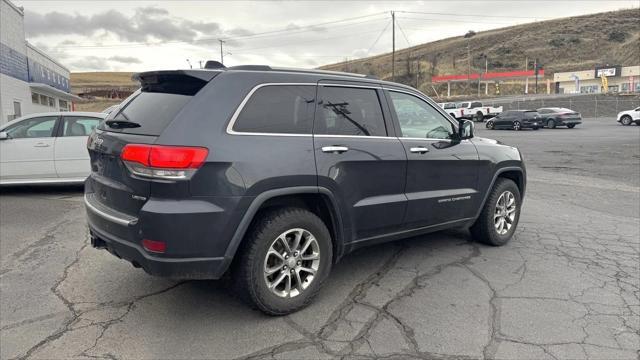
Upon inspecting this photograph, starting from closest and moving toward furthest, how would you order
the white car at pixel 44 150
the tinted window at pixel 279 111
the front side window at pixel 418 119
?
the tinted window at pixel 279 111, the front side window at pixel 418 119, the white car at pixel 44 150

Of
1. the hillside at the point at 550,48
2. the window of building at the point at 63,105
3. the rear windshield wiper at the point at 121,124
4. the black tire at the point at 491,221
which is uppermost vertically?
the hillside at the point at 550,48

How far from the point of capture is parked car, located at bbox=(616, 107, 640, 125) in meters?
32.3

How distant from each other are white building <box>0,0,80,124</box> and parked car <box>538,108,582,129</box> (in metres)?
31.0

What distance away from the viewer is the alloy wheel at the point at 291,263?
3.52 metres

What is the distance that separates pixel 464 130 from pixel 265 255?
2697 mm

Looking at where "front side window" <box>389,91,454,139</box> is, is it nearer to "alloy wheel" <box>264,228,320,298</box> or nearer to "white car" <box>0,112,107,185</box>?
"alloy wheel" <box>264,228,320,298</box>

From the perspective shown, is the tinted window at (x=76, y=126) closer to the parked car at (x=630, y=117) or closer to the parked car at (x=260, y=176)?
the parked car at (x=260, y=176)

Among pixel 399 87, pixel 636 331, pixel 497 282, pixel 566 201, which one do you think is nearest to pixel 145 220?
pixel 399 87

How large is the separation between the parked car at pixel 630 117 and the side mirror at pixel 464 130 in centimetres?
3410

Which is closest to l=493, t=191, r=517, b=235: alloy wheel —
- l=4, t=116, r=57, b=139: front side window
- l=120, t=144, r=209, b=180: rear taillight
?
l=120, t=144, r=209, b=180: rear taillight

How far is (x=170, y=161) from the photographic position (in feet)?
10.1

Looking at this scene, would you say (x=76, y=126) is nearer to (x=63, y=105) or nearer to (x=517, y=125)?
(x=517, y=125)

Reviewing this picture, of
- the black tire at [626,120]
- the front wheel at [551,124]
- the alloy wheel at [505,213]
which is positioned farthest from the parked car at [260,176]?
the black tire at [626,120]

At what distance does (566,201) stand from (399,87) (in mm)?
5481
